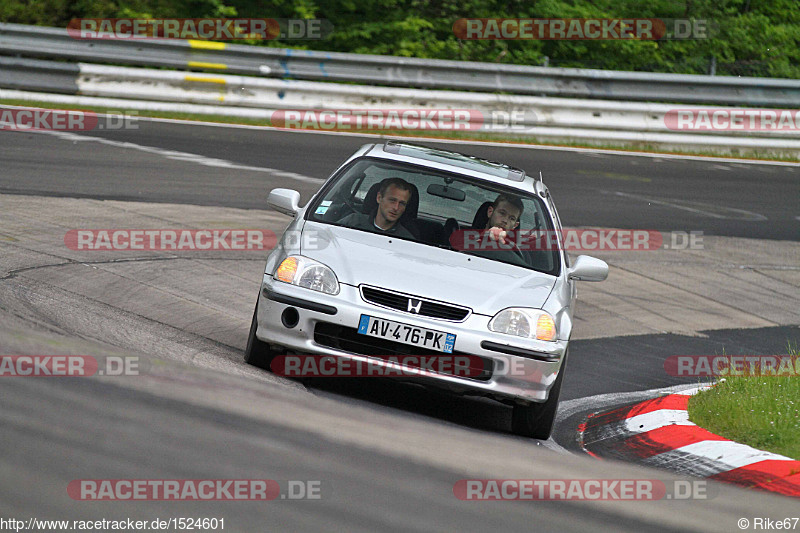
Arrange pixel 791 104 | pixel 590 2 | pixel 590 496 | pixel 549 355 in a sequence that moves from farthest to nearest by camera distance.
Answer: pixel 590 2 → pixel 791 104 → pixel 549 355 → pixel 590 496

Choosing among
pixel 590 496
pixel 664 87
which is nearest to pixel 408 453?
pixel 590 496

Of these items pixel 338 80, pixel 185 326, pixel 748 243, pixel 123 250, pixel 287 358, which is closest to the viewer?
pixel 287 358

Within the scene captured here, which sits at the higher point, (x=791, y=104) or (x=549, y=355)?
(x=791, y=104)

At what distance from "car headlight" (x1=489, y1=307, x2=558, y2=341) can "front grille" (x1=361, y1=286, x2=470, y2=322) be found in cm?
20

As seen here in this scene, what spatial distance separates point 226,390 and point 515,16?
19.2m

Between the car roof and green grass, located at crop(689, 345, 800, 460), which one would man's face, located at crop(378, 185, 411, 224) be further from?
green grass, located at crop(689, 345, 800, 460)

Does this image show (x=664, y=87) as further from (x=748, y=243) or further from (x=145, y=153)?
(x=145, y=153)

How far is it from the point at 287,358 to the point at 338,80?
41.6 ft

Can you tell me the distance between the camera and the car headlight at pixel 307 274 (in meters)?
6.26

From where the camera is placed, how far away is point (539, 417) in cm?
643

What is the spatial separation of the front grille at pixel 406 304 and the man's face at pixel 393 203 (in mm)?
1035

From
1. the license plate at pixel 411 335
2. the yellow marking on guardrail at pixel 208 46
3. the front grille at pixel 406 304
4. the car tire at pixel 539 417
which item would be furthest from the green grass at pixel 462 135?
the license plate at pixel 411 335

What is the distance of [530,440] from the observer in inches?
252

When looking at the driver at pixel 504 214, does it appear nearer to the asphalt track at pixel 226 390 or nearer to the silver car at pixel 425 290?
the silver car at pixel 425 290
